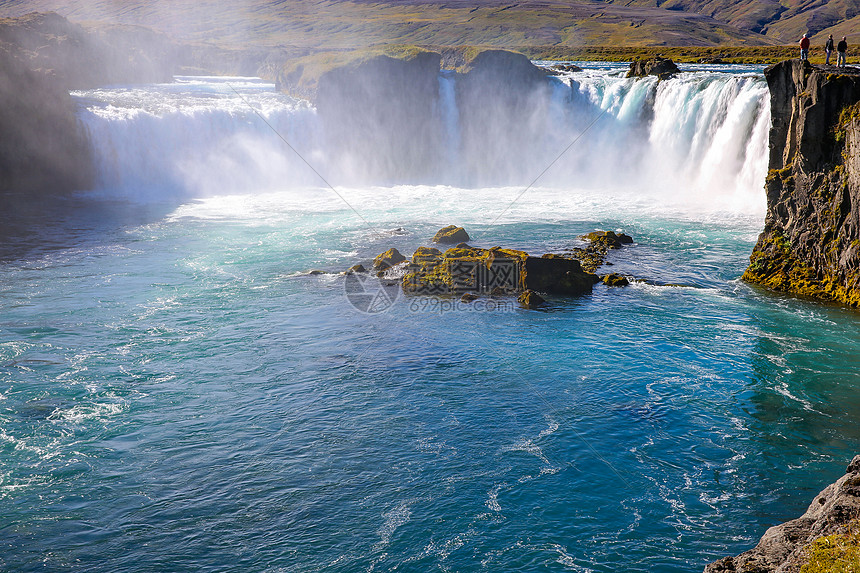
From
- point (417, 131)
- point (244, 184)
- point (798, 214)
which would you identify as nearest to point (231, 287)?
point (798, 214)

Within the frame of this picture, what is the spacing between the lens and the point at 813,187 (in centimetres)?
2717

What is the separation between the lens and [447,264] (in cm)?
3080

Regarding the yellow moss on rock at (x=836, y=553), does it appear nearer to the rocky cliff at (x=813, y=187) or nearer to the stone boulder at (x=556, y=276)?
the rocky cliff at (x=813, y=187)

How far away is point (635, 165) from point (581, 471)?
4356 centimetres

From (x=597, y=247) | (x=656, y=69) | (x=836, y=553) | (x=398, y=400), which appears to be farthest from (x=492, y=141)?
(x=836, y=553)

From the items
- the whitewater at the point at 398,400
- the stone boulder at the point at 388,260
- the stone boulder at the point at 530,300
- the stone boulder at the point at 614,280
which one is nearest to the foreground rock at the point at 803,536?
the whitewater at the point at 398,400

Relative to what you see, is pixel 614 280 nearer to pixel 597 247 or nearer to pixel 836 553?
pixel 597 247

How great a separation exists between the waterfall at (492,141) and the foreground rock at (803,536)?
122 feet

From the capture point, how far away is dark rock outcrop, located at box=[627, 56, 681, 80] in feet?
181

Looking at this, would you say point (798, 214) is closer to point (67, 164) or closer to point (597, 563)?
point (597, 563)

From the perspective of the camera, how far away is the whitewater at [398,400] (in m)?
14.2

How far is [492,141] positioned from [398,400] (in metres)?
45.1

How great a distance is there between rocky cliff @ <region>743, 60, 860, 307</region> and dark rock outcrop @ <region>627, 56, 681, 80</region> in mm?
27511

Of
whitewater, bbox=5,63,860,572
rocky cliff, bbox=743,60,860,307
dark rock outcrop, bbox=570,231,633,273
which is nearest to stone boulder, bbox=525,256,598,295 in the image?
whitewater, bbox=5,63,860,572
